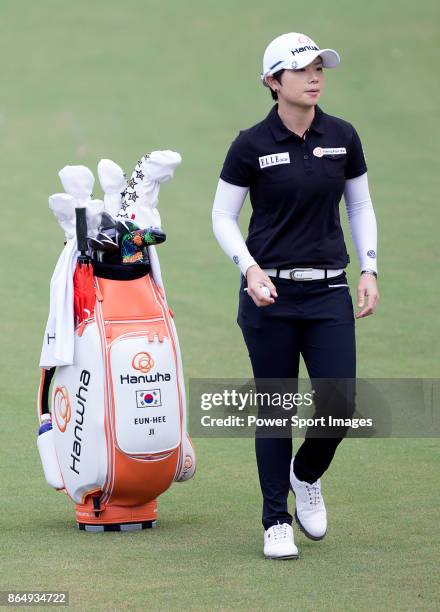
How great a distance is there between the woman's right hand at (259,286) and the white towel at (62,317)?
36.0 inches

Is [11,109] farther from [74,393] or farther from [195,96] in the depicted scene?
[74,393]

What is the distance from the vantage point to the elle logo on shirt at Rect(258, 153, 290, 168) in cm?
518

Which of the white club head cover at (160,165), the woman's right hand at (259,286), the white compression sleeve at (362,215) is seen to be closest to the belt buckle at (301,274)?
the woman's right hand at (259,286)

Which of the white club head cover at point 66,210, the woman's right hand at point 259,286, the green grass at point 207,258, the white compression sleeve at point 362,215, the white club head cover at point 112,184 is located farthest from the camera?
the white club head cover at point 112,184

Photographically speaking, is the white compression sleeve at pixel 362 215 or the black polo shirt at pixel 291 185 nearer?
the black polo shirt at pixel 291 185

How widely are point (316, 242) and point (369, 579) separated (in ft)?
4.05

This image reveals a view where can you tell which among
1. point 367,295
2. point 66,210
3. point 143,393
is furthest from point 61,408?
point 367,295

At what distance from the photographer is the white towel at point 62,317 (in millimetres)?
5641

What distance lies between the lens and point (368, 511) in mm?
6082

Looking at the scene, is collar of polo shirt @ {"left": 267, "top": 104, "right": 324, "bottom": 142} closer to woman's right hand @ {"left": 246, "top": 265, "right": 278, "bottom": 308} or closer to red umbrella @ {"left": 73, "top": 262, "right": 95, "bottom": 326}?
woman's right hand @ {"left": 246, "top": 265, "right": 278, "bottom": 308}

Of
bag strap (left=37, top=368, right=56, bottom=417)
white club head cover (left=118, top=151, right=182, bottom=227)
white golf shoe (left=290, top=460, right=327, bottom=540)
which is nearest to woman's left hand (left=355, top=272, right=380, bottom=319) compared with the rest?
white golf shoe (left=290, top=460, right=327, bottom=540)

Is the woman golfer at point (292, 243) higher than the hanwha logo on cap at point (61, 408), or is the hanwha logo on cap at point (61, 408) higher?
the woman golfer at point (292, 243)

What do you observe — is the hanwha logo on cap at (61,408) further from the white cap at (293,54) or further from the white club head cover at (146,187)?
the white cap at (293,54)

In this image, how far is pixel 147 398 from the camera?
567 centimetres
